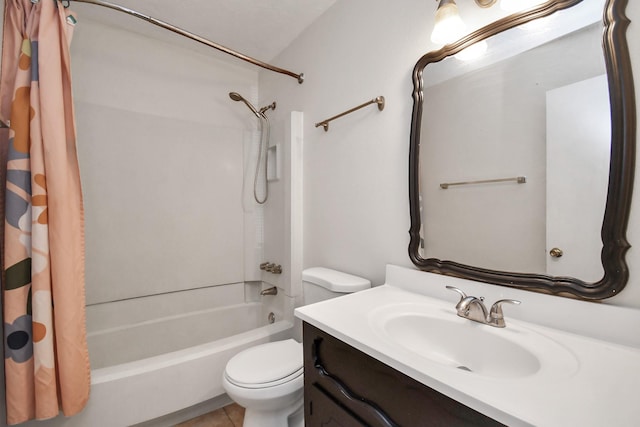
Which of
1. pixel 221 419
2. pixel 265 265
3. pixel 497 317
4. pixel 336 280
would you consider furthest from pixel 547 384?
pixel 265 265

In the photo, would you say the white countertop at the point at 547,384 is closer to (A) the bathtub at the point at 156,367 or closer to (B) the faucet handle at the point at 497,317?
(B) the faucet handle at the point at 497,317

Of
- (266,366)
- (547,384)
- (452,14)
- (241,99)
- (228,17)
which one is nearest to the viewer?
(547,384)

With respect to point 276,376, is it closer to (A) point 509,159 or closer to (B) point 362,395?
(B) point 362,395

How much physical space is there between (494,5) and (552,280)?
96 centimetres

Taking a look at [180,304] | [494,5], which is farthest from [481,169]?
[180,304]

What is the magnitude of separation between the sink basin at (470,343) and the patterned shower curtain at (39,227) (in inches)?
51.6

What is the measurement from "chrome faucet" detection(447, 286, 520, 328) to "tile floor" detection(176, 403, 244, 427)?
1448 millimetres

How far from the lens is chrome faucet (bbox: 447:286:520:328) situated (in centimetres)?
82

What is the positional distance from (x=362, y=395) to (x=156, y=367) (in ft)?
3.81

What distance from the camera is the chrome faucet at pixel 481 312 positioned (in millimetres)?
821

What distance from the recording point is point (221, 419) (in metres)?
1.58

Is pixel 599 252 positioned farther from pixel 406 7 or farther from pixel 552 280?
pixel 406 7

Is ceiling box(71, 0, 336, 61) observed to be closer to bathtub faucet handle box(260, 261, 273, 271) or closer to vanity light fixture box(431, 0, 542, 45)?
vanity light fixture box(431, 0, 542, 45)

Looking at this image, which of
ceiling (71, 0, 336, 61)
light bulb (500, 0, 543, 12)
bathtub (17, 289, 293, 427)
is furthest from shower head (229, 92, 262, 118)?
light bulb (500, 0, 543, 12)
